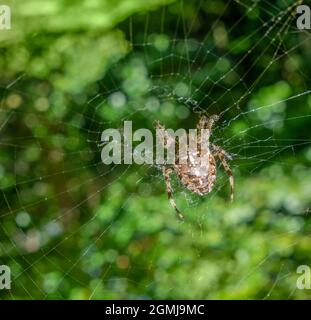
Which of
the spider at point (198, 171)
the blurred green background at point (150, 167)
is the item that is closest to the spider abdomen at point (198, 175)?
the spider at point (198, 171)

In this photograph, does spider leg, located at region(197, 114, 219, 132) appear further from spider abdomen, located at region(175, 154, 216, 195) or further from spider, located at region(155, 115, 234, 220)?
spider abdomen, located at region(175, 154, 216, 195)

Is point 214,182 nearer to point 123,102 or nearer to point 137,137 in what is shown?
point 137,137

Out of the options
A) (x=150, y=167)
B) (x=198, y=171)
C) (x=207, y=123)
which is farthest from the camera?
(x=150, y=167)

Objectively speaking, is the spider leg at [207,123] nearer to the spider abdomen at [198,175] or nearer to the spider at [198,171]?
the spider at [198,171]

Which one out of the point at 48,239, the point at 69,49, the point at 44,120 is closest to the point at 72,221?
the point at 48,239

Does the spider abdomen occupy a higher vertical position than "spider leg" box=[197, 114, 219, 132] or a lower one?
lower

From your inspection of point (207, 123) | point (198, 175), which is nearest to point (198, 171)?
point (198, 175)

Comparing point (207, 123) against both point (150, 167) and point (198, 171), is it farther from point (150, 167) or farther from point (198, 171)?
point (150, 167)

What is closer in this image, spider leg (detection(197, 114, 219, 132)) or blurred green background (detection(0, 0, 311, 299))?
spider leg (detection(197, 114, 219, 132))

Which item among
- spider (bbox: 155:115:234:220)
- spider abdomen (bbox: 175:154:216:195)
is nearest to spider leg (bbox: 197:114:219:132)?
spider (bbox: 155:115:234:220)
